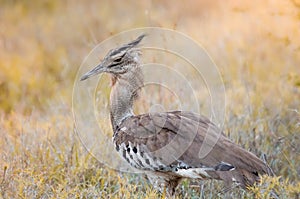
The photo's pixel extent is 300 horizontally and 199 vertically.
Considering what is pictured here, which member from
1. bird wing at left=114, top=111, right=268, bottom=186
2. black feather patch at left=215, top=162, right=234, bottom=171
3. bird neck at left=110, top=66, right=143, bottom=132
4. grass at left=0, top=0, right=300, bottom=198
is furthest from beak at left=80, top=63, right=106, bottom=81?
black feather patch at left=215, top=162, right=234, bottom=171

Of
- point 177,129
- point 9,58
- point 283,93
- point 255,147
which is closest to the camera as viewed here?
point 177,129

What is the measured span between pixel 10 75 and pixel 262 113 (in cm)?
342

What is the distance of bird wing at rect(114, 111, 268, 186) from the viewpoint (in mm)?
4035

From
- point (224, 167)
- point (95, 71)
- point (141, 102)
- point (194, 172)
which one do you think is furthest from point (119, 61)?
point (224, 167)

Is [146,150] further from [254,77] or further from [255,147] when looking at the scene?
[254,77]

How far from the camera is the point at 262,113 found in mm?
5500

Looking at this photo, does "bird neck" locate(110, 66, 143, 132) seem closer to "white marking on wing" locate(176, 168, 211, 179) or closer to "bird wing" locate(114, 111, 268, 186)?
"bird wing" locate(114, 111, 268, 186)

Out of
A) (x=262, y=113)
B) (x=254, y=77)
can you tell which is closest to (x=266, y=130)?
(x=262, y=113)

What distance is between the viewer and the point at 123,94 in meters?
4.77

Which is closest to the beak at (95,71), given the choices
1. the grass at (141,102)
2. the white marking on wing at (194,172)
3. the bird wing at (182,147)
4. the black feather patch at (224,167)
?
the bird wing at (182,147)

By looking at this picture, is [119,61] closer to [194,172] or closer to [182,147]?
[182,147]

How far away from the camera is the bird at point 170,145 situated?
4039 mm

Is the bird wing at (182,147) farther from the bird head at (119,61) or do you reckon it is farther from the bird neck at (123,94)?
the bird head at (119,61)

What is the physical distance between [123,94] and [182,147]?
2.65 feet
